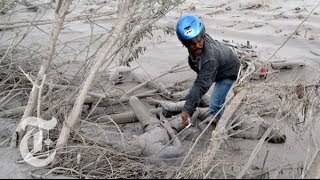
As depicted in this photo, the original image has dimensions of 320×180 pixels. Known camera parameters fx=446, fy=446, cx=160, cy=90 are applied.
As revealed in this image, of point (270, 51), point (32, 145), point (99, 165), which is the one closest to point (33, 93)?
point (32, 145)

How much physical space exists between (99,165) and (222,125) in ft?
3.28

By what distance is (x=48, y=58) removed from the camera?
11.5 ft

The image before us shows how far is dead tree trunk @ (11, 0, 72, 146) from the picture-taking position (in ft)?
10.9

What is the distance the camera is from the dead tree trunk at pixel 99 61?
3.14 metres

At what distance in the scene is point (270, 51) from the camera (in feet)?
23.1

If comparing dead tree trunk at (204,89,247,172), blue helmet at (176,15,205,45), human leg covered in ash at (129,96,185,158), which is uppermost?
blue helmet at (176,15,205,45)

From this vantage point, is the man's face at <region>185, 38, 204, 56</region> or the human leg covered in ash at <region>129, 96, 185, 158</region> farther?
the man's face at <region>185, 38, 204, 56</region>

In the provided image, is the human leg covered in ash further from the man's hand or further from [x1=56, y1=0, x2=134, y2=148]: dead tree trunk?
[x1=56, y1=0, x2=134, y2=148]: dead tree trunk

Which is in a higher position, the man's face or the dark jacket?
the man's face

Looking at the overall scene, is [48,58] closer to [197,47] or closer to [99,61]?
[99,61]

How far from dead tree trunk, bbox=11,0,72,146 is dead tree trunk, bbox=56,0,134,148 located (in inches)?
13.2

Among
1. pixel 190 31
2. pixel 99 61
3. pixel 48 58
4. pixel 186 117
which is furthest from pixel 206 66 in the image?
pixel 48 58

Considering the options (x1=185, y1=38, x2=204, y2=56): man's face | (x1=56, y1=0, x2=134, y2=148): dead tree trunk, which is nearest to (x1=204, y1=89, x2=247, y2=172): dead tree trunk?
(x1=185, y1=38, x2=204, y2=56): man's face

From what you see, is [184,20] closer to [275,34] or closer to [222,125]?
[222,125]
